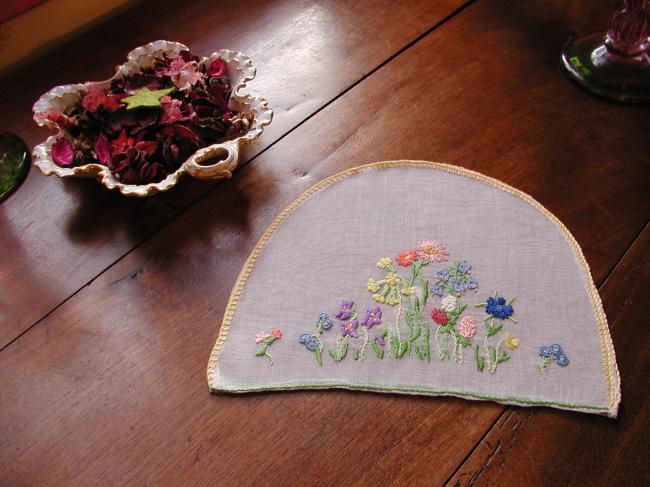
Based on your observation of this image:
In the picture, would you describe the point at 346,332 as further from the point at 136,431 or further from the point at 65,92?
the point at 65,92

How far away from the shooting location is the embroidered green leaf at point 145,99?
0.80m

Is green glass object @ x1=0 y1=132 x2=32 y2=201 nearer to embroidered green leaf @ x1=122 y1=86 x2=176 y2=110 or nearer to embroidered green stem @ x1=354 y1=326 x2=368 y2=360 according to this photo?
embroidered green leaf @ x1=122 y1=86 x2=176 y2=110

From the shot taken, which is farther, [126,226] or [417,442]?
[126,226]

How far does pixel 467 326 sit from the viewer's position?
71 centimetres

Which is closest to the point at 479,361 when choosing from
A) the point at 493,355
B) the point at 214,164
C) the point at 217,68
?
the point at 493,355

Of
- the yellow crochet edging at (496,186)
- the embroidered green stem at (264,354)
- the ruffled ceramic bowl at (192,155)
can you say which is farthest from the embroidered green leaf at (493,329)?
the ruffled ceramic bowl at (192,155)

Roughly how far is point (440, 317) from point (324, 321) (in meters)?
0.14

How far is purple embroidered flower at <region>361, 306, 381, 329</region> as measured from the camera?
2.36ft

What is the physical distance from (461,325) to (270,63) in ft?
1.75

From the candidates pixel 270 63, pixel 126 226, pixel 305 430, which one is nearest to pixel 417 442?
pixel 305 430

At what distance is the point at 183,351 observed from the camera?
0.71 meters

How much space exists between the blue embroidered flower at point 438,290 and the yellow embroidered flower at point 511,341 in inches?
3.5

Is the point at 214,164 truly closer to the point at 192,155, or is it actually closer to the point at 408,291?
the point at 192,155

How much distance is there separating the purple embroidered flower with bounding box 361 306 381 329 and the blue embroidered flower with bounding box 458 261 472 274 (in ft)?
0.38
